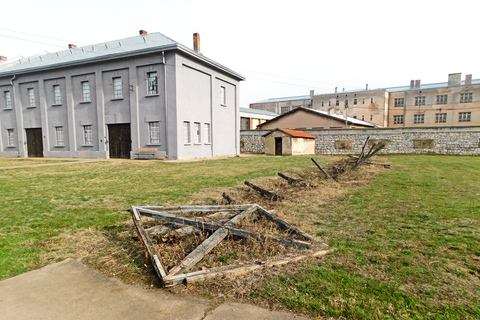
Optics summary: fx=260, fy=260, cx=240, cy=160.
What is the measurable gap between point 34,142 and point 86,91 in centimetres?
826

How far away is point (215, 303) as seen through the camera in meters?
2.44

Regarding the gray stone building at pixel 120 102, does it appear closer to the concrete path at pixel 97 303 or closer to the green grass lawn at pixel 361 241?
the green grass lawn at pixel 361 241

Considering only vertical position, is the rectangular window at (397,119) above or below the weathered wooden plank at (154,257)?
above

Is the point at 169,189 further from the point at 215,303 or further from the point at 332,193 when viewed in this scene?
the point at 215,303

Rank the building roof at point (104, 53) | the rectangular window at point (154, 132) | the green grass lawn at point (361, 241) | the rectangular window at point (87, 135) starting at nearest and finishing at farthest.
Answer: the green grass lawn at point (361, 241) < the building roof at point (104, 53) < the rectangular window at point (154, 132) < the rectangular window at point (87, 135)

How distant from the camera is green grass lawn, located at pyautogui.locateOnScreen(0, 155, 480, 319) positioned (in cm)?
242

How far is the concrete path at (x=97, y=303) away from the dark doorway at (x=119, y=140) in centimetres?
1939

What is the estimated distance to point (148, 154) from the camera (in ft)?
65.1

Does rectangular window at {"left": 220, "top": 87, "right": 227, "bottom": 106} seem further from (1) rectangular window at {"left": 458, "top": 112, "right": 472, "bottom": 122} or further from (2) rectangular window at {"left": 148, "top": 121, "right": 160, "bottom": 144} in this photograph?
(1) rectangular window at {"left": 458, "top": 112, "right": 472, "bottom": 122}

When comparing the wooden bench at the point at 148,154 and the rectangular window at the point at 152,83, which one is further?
the rectangular window at the point at 152,83

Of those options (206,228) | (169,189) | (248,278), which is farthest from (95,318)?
(169,189)

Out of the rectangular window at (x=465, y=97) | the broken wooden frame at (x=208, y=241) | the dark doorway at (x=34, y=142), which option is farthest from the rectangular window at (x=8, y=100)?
the rectangular window at (x=465, y=97)

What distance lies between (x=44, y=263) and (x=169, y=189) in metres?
4.72

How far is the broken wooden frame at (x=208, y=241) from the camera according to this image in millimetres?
2777
